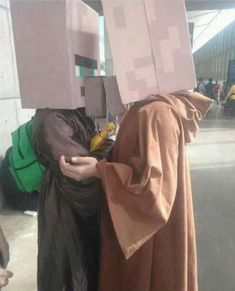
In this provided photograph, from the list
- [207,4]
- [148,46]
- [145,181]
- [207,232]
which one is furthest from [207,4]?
[145,181]

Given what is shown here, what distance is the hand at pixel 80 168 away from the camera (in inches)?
29.5

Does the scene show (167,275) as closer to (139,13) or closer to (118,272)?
(118,272)

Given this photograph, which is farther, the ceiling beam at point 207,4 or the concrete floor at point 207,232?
the ceiling beam at point 207,4

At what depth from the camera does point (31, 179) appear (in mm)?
1092

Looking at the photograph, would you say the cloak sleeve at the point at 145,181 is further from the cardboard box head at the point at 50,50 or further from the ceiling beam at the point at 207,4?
the ceiling beam at the point at 207,4

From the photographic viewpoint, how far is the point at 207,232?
2160mm

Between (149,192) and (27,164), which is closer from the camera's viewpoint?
(149,192)

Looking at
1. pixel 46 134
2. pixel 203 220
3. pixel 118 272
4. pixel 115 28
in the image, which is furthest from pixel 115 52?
pixel 203 220

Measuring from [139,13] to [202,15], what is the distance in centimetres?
641

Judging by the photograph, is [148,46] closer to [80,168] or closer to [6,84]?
[80,168]

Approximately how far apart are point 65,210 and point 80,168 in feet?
0.66

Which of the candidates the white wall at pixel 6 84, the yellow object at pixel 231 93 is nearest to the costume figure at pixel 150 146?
the white wall at pixel 6 84

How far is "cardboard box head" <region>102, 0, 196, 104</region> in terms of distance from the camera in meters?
0.76

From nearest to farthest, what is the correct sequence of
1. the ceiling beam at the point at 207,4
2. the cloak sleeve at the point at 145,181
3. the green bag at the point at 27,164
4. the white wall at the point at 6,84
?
the cloak sleeve at the point at 145,181
the green bag at the point at 27,164
the white wall at the point at 6,84
the ceiling beam at the point at 207,4
